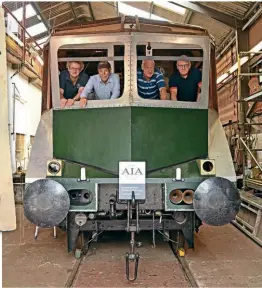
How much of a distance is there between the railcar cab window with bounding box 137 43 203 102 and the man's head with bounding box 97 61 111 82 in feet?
1.06

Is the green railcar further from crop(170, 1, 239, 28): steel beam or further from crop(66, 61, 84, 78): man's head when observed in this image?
crop(170, 1, 239, 28): steel beam

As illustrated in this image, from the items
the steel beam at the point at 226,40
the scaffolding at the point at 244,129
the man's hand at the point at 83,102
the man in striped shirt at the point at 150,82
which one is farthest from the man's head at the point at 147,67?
the steel beam at the point at 226,40

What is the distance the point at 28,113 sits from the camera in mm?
12008

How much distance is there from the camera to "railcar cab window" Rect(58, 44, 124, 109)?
407 cm

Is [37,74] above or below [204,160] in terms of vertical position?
above

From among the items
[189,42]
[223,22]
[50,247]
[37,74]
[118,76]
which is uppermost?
[223,22]

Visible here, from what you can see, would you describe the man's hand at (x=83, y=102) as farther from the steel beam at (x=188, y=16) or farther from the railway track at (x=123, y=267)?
the steel beam at (x=188, y=16)

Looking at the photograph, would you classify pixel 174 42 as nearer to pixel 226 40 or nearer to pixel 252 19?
pixel 252 19

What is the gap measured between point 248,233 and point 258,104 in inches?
183

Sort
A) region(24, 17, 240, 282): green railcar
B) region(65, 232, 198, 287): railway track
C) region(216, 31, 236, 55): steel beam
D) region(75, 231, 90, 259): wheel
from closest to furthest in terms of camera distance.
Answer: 1. region(65, 232, 198, 287): railway track
2. region(24, 17, 240, 282): green railcar
3. region(75, 231, 90, 259): wheel
4. region(216, 31, 236, 55): steel beam

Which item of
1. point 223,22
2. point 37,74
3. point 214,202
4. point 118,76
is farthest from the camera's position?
point 37,74

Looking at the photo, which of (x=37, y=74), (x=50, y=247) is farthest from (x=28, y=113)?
(x=50, y=247)

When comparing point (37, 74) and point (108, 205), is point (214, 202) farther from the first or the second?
point (37, 74)

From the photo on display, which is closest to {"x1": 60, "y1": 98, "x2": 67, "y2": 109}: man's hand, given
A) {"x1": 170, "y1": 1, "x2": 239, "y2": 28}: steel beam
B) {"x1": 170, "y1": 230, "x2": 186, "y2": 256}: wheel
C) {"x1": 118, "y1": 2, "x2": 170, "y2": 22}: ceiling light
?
{"x1": 170, "y1": 230, "x2": 186, "y2": 256}: wheel
